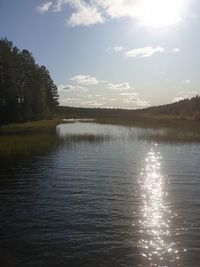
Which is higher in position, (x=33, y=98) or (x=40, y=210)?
(x=33, y=98)

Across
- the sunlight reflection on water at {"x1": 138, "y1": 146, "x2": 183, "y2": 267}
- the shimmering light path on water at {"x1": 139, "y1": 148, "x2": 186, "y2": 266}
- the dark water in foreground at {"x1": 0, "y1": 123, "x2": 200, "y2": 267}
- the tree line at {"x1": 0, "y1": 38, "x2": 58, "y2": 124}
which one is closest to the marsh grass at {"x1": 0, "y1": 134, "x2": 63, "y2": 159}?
the dark water in foreground at {"x1": 0, "y1": 123, "x2": 200, "y2": 267}

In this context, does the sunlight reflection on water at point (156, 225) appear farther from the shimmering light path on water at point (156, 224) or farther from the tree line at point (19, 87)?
the tree line at point (19, 87)

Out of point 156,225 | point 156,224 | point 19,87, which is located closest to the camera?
point 156,225

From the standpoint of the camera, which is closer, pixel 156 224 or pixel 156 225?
pixel 156 225

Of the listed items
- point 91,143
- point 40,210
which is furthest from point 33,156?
point 40,210

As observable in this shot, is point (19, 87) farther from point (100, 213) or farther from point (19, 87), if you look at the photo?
point (100, 213)

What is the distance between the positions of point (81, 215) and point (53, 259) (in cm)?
474

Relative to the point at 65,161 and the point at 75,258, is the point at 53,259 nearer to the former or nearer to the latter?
the point at 75,258

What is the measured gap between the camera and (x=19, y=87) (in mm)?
83062

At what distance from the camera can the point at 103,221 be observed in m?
17.3

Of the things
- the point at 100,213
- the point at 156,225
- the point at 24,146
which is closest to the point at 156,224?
the point at 156,225

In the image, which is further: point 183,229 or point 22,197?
Result: point 22,197

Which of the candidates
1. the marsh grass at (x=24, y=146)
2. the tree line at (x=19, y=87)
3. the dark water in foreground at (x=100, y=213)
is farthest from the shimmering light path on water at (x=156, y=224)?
the tree line at (x=19, y=87)

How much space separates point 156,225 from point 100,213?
9.24ft
